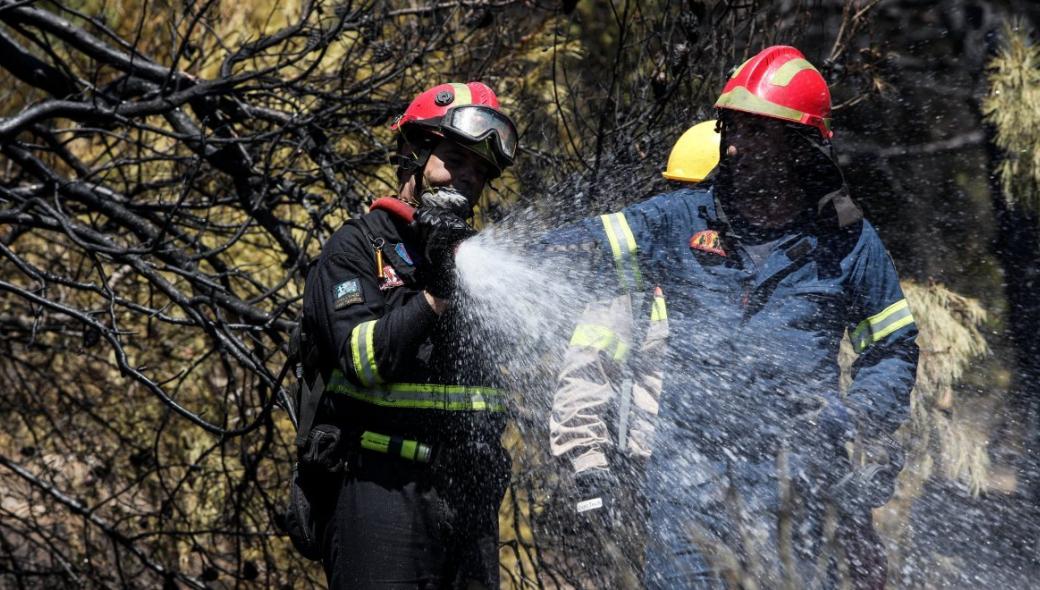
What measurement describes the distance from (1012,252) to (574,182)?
286 centimetres

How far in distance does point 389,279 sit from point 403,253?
0.09 metres

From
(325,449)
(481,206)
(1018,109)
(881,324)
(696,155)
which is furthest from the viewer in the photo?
(1018,109)

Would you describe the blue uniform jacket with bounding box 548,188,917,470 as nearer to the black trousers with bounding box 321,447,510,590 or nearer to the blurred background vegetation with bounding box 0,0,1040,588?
the black trousers with bounding box 321,447,510,590

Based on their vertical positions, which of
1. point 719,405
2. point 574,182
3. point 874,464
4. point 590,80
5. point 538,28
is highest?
point 538,28

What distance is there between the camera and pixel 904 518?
186 inches

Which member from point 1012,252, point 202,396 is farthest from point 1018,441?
point 202,396

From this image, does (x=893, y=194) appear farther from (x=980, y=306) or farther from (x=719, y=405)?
(x=719, y=405)

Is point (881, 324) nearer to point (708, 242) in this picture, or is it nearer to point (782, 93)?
point (708, 242)

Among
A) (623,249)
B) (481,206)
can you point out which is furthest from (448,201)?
(481,206)

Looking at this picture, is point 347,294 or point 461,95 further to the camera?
point 461,95

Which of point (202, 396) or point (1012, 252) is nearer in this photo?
point (1012, 252)

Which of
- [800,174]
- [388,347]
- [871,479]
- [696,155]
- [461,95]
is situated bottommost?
[871,479]

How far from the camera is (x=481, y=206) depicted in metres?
5.10

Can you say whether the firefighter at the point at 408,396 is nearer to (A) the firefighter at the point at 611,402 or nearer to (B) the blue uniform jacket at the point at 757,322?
(A) the firefighter at the point at 611,402
